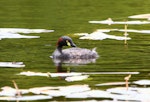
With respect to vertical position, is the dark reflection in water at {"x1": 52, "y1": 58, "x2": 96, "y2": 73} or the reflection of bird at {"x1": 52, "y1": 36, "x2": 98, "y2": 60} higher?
the reflection of bird at {"x1": 52, "y1": 36, "x2": 98, "y2": 60}

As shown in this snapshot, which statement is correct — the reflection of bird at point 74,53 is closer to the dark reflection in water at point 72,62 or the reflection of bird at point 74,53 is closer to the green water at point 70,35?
the dark reflection in water at point 72,62

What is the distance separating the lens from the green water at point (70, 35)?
1423 centimetres

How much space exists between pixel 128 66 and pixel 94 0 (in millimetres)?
16972

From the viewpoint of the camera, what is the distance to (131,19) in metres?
24.5

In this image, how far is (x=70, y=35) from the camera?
19844mm

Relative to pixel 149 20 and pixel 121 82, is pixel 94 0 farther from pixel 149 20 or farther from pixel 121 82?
pixel 121 82

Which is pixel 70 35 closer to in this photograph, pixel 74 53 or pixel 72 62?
pixel 74 53

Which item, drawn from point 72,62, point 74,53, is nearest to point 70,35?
point 74,53

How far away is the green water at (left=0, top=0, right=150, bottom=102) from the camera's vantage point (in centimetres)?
1423

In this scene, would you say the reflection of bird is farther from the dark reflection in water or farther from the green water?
the green water

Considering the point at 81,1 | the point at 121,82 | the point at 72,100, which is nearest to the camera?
the point at 72,100

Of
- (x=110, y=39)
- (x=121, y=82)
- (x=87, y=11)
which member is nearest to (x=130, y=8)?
(x=87, y=11)

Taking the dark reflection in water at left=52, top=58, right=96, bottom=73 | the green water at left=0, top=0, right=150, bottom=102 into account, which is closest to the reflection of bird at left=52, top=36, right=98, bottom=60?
the dark reflection in water at left=52, top=58, right=96, bottom=73

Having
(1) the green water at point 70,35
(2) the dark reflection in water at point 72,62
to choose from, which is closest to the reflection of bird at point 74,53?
(2) the dark reflection in water at point 72,62
